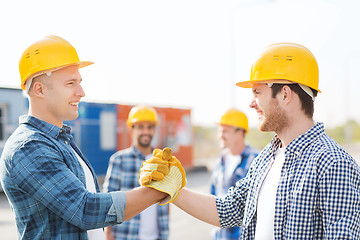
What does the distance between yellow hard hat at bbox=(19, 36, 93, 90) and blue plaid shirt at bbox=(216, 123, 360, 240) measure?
61.8 inches

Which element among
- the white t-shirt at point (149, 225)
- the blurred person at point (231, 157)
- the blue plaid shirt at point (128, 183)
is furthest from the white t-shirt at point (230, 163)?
the white t-shirt at point (149, 225)

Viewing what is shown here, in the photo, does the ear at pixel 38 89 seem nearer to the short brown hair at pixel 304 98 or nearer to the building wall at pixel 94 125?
the short brown hair at pixel 304 98

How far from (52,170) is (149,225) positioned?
2.59 metres

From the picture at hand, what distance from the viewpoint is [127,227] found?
14.8 feet

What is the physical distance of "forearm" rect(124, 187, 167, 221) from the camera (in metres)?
2.29

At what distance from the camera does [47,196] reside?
7.06 ft

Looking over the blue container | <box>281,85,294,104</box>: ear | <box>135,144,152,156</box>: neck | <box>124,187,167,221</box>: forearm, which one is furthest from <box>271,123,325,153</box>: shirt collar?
the blue container

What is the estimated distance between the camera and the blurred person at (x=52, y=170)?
7.09 ft

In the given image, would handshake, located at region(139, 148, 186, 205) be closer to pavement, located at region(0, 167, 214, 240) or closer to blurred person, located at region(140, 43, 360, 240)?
blurred person, located at region(140, 43, 360, 240)

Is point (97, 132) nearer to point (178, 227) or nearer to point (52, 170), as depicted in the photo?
point (178, 227)

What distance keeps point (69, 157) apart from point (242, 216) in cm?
135

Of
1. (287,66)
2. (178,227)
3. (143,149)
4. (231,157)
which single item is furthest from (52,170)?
(178,227)

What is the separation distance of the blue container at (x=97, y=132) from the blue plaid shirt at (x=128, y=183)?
9.69 m

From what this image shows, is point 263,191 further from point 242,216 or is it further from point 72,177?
point 72,177
